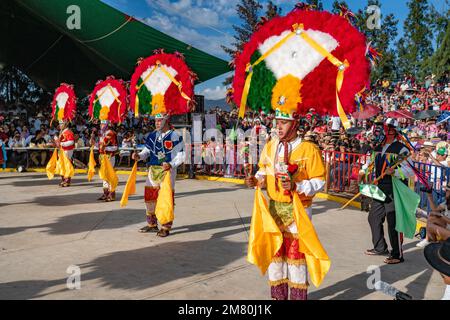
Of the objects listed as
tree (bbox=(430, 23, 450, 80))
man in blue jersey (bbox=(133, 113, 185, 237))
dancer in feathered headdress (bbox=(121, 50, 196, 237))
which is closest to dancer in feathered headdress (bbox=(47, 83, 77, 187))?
dancer in feathered headdress (bbox=(121, 50, 196, 237))

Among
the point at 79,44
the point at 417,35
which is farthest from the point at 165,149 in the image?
the point at 417,35

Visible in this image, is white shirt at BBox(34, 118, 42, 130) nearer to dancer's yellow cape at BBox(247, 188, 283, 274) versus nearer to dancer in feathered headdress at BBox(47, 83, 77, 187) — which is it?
dancer in feathered headdress at BBox(47, 83, 77, 187)

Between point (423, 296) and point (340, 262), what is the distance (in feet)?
3.95

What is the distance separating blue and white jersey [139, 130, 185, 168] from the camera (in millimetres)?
6441

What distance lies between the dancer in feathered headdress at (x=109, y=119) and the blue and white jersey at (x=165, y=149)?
2.95 metres

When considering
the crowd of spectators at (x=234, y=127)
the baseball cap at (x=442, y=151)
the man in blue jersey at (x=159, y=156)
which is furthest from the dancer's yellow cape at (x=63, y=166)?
the baseball cap at (x=442, y=151)

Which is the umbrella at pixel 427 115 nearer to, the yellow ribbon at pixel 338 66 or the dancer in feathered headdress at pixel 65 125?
the dancer in feathered headdress at pixel 65 125

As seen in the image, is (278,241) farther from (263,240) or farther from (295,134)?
(295,134)

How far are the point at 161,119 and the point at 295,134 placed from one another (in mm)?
3411

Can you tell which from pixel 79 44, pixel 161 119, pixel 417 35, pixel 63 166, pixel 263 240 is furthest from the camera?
pixel 417 35

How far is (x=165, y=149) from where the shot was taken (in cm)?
645

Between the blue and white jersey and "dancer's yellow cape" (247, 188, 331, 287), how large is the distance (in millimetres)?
2943

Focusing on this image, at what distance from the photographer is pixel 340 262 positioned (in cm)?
513
